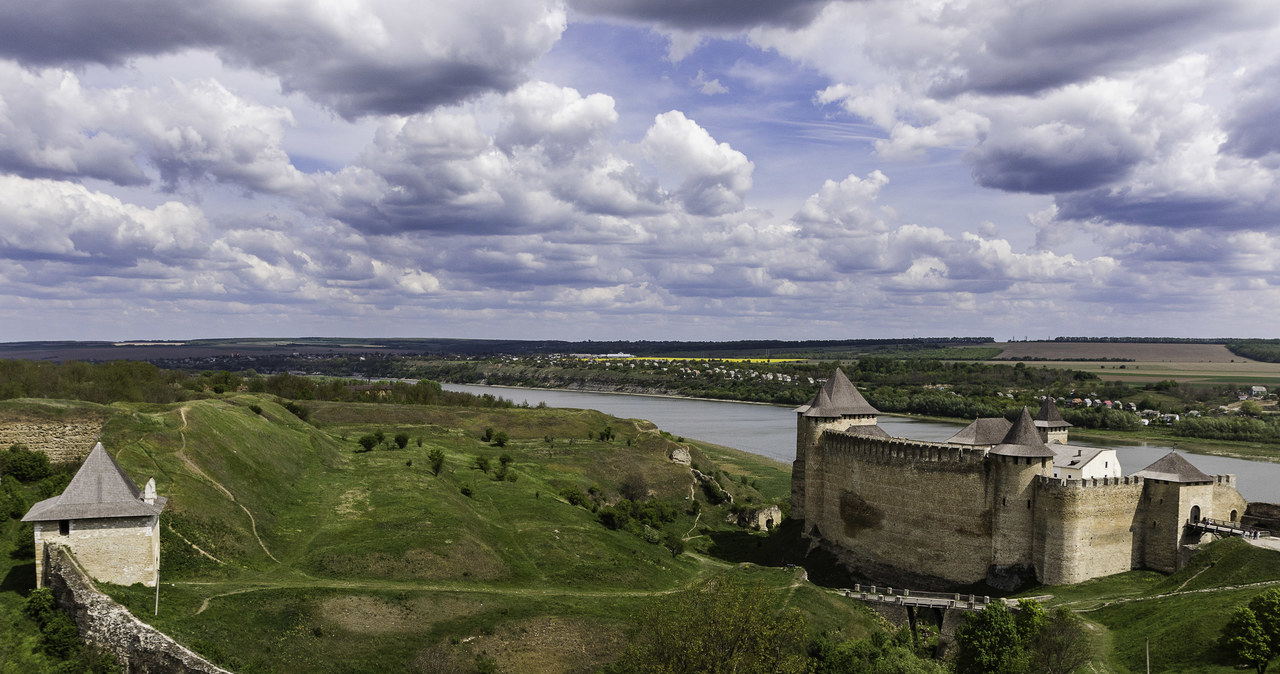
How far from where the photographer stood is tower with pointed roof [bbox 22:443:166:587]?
22594mm

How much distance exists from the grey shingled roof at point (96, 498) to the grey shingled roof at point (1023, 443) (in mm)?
32347

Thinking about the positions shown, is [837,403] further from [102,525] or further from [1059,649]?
[102,525]

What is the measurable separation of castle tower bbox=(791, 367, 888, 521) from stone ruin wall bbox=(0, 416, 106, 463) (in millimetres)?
32337

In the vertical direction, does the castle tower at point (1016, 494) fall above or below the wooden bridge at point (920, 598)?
above

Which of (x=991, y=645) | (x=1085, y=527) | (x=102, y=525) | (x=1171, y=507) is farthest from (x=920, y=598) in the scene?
(x=102, y=525)

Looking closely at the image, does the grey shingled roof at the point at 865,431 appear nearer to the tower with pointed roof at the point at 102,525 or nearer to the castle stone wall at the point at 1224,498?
the castle stone wall at the point at 1224,498

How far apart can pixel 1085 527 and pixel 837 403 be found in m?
13.9

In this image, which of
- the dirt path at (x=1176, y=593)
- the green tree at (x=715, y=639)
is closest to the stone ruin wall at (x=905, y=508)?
the dirt path at (x=1176, y=593)

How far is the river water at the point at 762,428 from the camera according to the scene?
69.4m

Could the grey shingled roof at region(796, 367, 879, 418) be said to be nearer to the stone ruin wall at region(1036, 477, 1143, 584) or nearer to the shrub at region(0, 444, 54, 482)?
the stone ruin wall at region(1036, 477, 1143, 584)

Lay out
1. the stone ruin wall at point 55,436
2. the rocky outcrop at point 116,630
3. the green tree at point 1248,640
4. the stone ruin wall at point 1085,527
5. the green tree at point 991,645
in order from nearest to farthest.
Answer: the rocky outcrop at point 116,630
the green tree at point 1248,640
the green tree at point 991,645
the stone ruin wall at point 55,436
the stone ruin wall at point 1085,527

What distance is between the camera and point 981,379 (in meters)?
148

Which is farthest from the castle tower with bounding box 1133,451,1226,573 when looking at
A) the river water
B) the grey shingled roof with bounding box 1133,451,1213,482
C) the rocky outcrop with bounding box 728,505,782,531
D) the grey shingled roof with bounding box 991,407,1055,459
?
the rocky outcrop with bounding box 728,505,782,531

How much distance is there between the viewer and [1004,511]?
3622 centimetres
